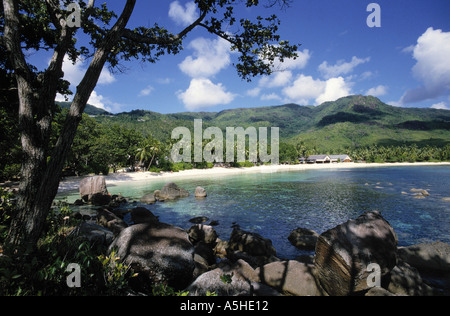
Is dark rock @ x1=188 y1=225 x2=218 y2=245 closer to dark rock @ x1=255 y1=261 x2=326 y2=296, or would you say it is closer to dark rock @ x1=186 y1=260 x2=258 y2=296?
dark rock @ x1=255 y1=261 x2=326 y2=296

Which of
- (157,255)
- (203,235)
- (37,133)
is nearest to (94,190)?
(203,235)

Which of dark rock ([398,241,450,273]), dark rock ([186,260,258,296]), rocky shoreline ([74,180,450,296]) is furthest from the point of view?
dark rock ([398,241,450,273])

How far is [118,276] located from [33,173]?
299 centimetres

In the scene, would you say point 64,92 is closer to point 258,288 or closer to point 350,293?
point 258,288

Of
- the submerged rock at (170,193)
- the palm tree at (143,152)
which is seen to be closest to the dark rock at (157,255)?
the submerged rock at (170,193)

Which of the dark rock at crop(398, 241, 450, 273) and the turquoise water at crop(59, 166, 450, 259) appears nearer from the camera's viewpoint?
the dark rock at crop(398, 241, 450, 273)

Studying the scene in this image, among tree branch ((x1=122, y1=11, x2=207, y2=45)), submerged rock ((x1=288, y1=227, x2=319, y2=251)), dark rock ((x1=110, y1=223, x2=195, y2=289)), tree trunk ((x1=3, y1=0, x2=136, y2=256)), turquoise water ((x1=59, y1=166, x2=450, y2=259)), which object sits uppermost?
tree branch ((x1=122, y1=11, x2=207, y2=45))

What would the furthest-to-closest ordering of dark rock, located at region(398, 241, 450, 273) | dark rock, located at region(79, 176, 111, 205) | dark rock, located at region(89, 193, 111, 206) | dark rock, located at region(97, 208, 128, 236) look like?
dark rock, located at region(79, 176, 111, 205) → dark rock, located at region(89, 193, 111, 206) → dark rock, located at region(97, 208, 128, 236) → dark rock, located at region(398, 241, 450, 273)

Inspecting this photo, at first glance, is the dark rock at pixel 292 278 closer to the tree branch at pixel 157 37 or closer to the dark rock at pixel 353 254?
the dark rock at pixel 353 254

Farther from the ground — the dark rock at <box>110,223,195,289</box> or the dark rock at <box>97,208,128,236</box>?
the dark rock at <box>110,223,195,289</box>

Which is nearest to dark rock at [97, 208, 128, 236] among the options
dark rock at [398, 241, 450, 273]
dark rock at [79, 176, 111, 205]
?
dark rock at [79, 176, 111, 205]

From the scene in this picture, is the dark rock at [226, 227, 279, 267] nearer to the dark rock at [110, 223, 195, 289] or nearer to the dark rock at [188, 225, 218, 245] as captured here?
the dark rock at [188, 225, 218, 245]

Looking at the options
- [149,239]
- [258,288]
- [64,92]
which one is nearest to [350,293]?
[258,288]
